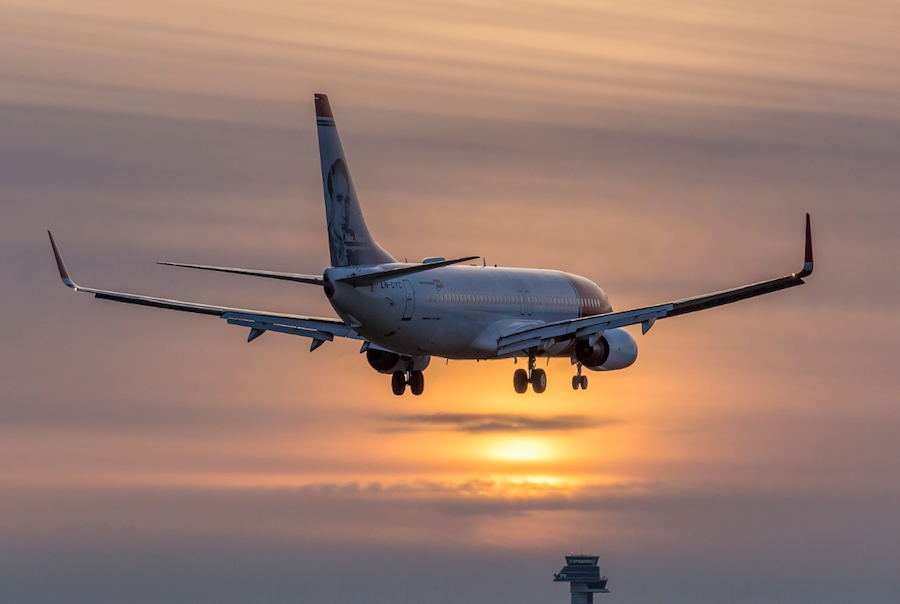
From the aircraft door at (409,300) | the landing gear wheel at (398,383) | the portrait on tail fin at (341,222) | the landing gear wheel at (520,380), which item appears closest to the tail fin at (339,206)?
the portrait on tail fin at (341,222)

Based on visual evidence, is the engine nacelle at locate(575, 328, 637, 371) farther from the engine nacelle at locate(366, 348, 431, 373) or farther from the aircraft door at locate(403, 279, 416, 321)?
the aircraft door at locate(403, 279, 416, 321)

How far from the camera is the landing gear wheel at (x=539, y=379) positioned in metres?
77.5

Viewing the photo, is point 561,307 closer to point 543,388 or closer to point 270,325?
point 543,388

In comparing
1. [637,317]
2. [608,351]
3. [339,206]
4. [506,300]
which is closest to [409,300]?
[339,206]

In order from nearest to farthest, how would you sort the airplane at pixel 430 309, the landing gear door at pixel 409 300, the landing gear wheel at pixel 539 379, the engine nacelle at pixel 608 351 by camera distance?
1. the airplane at pixel 430 309
2. the landing gear door at pixel 409 300
3. the landing gear wheel at pixel 539 379
4. the engine nacelle at pixel 608 351

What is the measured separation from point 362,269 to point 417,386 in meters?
11.6

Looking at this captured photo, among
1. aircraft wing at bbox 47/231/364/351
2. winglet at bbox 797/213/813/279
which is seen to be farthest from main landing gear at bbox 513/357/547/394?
winglet at bbox 797/213/813/279

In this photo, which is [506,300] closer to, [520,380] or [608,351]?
[520,380]

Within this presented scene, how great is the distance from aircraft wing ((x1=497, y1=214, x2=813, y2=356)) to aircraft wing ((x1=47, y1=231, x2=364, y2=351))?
7.77 meters

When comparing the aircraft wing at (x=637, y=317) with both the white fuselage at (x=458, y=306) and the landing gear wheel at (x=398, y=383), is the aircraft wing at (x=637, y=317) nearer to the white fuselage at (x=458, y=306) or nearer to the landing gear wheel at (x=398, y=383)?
the white fuselage at (x=458, y=306)

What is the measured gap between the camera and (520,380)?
78062 mm

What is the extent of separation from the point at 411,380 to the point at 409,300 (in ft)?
27.7

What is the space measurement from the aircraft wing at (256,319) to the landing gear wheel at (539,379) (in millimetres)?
9807

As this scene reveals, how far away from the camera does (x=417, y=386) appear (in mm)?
75438
